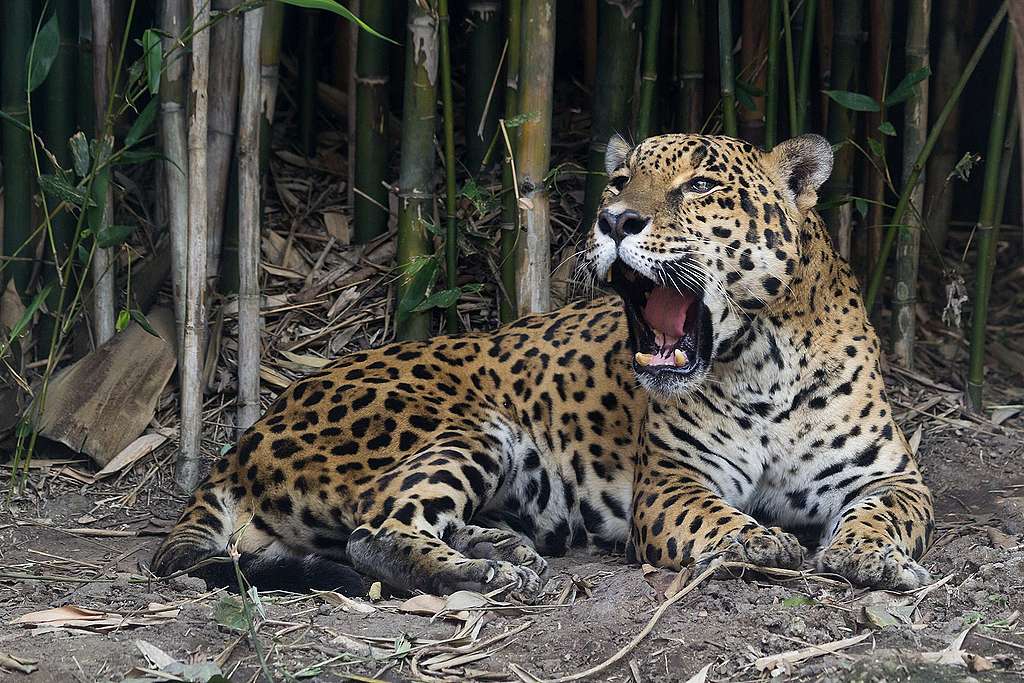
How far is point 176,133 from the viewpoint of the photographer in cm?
637

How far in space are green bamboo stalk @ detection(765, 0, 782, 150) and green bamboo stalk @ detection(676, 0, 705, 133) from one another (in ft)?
1.37

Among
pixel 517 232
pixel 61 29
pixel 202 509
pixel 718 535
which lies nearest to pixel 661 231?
pixel 718 535

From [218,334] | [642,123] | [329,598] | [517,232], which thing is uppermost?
[642,123]

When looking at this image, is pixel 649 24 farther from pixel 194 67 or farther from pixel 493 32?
pixel 194 67

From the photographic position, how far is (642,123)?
681 cm

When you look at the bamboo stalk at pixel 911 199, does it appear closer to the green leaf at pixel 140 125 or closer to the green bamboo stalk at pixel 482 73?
the green bamboo stalk at pixel 482 73

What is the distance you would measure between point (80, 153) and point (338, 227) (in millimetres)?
2013

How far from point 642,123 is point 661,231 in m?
1.75

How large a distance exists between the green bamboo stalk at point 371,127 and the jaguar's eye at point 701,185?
94.1 inches

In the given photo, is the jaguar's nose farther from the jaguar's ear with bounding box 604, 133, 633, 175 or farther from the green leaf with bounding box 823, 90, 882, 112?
the green leaf with bounding box 823, 90, 882, 112

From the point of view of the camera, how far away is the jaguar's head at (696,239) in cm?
520

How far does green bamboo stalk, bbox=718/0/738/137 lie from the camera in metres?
6.61

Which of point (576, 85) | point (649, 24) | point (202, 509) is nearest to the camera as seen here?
point (202, 509)

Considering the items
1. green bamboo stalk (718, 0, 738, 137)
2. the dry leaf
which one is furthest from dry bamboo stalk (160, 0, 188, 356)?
green bamboo stalk (718, 0, 738, 137)
